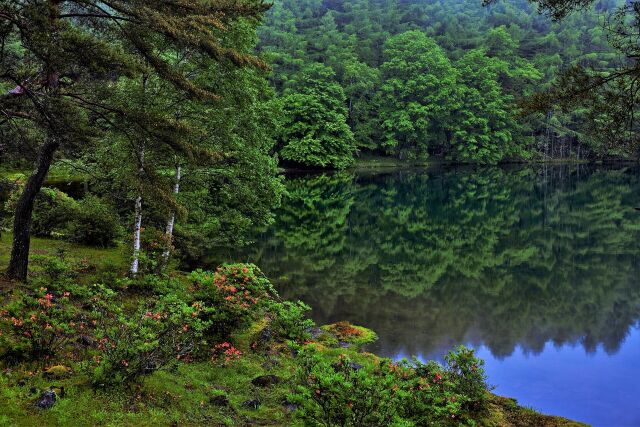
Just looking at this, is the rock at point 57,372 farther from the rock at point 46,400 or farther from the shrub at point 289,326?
the shrub at point 289,326

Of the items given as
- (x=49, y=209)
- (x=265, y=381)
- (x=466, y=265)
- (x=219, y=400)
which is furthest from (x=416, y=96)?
(x=219, y=400)

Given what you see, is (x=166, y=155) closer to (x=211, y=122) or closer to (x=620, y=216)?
(x=211, y=122)

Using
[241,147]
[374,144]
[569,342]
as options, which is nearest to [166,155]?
[241,147]

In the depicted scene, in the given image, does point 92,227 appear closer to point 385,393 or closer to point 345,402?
point 345,402

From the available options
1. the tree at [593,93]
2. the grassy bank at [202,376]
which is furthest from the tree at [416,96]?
the grassy bank at [202,376]

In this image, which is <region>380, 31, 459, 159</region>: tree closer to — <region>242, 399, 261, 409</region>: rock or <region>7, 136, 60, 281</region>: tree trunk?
<region>7, 136, 60, 281</region>: tree trunk

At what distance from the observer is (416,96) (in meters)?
82.6

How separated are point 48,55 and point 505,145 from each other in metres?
84.4

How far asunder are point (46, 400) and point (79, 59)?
5.83 meters

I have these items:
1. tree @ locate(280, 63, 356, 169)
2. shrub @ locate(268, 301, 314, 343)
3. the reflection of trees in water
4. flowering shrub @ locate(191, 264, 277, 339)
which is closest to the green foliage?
the reflection of trees in water

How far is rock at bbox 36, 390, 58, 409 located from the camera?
21.0 feet

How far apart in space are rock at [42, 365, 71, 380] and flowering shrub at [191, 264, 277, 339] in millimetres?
3054

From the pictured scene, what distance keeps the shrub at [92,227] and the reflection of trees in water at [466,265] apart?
695 centimetres

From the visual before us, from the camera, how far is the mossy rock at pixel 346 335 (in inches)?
546
